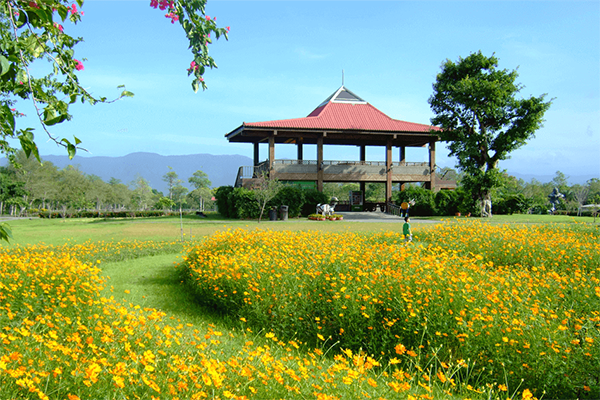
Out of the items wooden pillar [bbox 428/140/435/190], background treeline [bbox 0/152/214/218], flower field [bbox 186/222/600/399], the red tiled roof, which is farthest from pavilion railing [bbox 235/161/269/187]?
flower field [bbox 186/222/600/399]

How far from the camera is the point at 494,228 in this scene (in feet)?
35.2

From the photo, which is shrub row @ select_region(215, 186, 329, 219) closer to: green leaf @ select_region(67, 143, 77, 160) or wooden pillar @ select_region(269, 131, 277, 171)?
wooden pillar @ select_region(269, 131, 277, 171)

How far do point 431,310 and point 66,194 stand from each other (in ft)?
144

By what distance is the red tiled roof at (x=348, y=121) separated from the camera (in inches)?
1252

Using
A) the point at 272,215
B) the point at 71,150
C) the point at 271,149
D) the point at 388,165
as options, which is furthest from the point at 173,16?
the point at 388,165

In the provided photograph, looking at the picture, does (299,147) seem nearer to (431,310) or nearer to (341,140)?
(341,140)

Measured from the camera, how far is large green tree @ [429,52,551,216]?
88.5ft

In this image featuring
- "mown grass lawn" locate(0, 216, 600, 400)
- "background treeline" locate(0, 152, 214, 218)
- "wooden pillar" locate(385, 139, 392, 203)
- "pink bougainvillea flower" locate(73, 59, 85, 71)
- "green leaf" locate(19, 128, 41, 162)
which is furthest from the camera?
"background treeline" locate(0, 152, 214, 218)

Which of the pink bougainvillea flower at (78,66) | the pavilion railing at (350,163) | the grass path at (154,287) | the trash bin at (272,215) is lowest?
the grass path at (154,287)

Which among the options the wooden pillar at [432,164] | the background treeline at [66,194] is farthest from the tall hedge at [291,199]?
the wooden pillar at [432,164]

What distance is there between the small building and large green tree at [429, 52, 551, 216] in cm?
265

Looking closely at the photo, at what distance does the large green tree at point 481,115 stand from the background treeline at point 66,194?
20.2 m

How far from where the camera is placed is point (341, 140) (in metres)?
36.1

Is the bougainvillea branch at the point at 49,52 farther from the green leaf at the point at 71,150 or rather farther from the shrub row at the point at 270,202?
the shrub row at the point at 270,202
